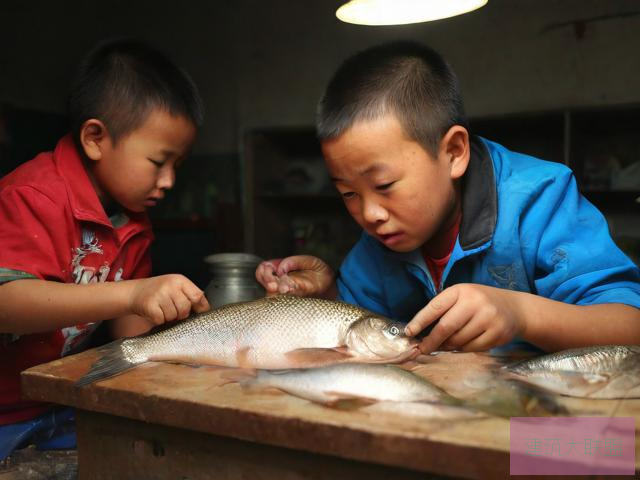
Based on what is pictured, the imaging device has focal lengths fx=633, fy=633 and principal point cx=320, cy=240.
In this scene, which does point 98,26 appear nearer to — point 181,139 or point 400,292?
point 181,139

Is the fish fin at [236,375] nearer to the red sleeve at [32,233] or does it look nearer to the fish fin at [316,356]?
the fish fin at [316,356]

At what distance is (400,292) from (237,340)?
2.51 ft

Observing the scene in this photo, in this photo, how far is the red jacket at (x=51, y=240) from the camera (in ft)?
5.62

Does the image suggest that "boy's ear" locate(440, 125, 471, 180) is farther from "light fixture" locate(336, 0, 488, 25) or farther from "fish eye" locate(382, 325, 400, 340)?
"fish eye" locate(382, 325, 400, 340)

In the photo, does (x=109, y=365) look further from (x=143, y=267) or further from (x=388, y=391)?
(x=143, y=267)

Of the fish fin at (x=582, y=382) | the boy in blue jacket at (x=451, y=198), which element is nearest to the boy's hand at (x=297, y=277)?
the boy in blue jacket at (x=451, y=198)

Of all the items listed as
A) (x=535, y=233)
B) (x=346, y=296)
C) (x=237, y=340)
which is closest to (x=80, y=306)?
(x=237, y=340)

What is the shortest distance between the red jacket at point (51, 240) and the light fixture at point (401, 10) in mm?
977

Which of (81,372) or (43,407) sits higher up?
(81,372)

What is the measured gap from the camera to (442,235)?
75.7 inches

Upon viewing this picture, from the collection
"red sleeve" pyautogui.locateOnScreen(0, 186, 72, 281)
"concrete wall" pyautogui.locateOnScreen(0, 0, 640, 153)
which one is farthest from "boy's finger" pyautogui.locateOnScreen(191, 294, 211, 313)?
"concrete wall" pyautogui.locateOnScreen(0, 0, 640, 153)

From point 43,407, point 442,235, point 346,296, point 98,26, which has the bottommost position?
point 43,407

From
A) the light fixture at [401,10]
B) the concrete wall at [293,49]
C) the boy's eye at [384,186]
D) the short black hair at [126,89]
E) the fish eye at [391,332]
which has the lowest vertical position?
the fish eye at [391,332]

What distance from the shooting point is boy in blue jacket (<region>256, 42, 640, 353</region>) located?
156 centimetres
